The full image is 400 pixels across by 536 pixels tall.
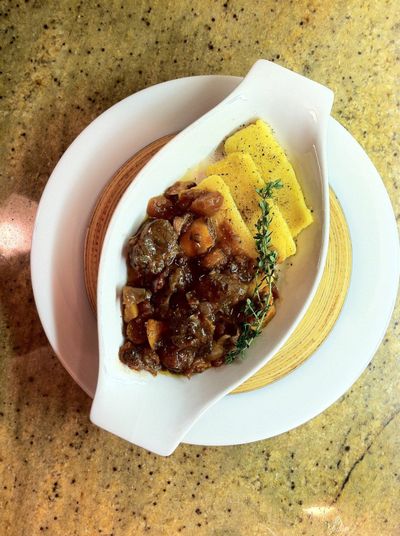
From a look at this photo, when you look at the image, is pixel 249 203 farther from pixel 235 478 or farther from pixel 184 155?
pixel 235 478

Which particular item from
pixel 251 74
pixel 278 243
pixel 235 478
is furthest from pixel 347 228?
pixel 235 478

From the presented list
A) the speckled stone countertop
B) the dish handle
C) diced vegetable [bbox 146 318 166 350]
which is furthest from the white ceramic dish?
the speckled stone countertop

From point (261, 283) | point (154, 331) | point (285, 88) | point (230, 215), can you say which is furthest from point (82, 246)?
point (285, 88)

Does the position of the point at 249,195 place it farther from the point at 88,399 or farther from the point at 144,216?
the point at 88,399

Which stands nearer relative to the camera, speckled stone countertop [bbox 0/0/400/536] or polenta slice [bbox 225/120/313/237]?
polenta slice [bbox 225/120/313/237]

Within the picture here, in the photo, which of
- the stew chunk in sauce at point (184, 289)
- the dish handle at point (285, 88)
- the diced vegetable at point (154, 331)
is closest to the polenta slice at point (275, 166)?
the dish handle at point (285, 88)

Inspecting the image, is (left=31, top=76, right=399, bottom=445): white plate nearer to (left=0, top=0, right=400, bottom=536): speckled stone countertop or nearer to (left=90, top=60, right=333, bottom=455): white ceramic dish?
(left=90, top=60, right=333, bottom=455): white ceramic dish
